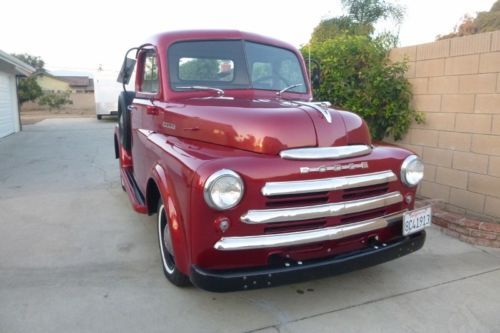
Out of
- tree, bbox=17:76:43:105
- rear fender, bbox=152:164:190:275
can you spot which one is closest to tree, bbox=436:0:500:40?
rear fender, bbox=152:164:190:275

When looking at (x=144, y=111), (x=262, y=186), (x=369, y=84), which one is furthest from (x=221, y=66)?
(x=369, y=84)

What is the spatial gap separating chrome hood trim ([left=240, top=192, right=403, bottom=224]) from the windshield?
1446 mm

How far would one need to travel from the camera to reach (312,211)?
252 cm

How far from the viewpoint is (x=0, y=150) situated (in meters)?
11.0

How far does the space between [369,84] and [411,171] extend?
2915 millimetres

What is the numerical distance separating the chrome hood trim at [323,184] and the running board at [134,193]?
1673 millimetres

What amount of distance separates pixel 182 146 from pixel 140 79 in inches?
69.1

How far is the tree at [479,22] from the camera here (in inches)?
758

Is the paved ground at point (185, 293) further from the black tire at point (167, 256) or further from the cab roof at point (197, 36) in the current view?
the cab roof at point (197, 36)

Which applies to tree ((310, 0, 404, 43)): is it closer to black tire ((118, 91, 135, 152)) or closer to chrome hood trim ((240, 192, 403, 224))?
black tire ((118, 91, 135, 152))

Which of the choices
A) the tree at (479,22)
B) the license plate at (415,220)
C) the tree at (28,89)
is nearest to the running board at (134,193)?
the license plate at (415,220)

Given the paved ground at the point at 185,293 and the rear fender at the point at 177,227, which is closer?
the rear fender at the point at 177,227

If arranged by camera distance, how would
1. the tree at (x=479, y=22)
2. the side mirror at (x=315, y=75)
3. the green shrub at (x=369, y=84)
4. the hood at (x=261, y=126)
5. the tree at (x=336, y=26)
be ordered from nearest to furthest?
the hood at (x=261, y=126) < the side mirror at (x=315, y=75) < the green shrub at (x=369, y=84) < the tree at (x=336, y=26) < the tree at (x=479, y=22)

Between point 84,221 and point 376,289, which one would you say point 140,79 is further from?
point 376,289
